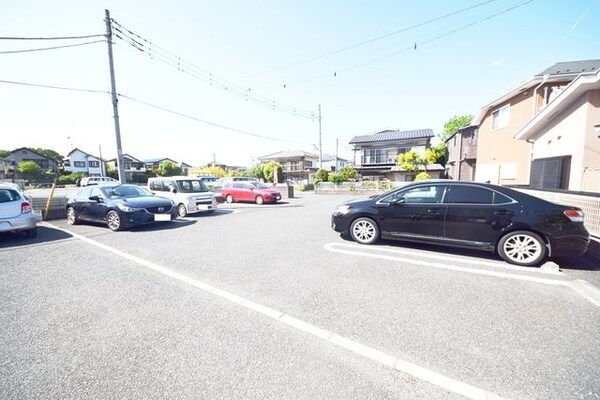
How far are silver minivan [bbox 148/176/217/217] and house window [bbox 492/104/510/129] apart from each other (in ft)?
54.4

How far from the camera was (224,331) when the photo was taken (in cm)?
247

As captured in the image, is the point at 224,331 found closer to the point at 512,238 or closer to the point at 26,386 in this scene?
the point at 26,386

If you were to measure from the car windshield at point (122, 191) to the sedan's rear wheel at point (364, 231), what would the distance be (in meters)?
6.81

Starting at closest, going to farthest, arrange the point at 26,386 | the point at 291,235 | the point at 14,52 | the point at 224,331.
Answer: the point at 26,386, the point at 224,331, the point at 291,235, the point at 14,52

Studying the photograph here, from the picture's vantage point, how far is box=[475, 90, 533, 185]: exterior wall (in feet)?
43.3

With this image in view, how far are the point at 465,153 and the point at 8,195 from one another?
26090mm

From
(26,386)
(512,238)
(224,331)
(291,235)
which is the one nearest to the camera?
(26,386)

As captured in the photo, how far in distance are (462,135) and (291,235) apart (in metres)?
21.9

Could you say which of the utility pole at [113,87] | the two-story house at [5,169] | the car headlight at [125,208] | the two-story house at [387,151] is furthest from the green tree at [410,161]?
the two-story house at [5,169]

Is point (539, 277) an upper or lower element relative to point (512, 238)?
lower

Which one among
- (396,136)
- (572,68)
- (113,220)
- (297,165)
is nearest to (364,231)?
(113,220)

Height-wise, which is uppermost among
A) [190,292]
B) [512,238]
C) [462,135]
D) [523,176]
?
[462,135]

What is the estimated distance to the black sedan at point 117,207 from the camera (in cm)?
690

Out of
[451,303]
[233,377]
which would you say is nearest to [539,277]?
[451,303]
